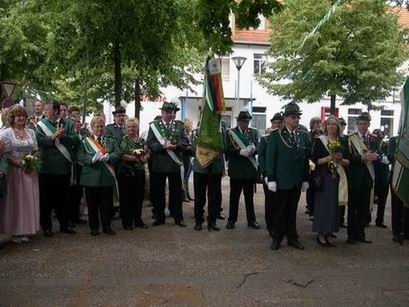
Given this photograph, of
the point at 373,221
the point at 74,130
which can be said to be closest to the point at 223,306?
the point at 74,130

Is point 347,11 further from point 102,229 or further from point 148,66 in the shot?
point 102,229

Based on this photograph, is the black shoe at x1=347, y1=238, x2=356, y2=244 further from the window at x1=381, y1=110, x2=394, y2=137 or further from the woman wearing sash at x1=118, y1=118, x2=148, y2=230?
the window at x1=381, y1=110, x2=394, y2=137

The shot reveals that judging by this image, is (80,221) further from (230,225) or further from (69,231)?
(230,225)

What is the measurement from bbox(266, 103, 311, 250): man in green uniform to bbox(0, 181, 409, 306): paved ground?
1.09 ft

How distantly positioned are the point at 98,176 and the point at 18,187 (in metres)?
1.12

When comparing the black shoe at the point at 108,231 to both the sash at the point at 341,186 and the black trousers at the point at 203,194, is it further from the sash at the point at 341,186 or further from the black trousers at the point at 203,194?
the sash at the point at 341,186

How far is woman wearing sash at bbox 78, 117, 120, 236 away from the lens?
795cm

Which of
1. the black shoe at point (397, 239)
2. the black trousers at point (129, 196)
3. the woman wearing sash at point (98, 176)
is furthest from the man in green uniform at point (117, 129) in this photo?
the black shoe at point (397, 239)

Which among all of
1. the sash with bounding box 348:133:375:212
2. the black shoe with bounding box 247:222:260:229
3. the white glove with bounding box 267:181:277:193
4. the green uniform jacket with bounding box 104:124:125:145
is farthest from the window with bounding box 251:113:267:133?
the white glove with bounding box 267:181:277:193

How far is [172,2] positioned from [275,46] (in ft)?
45.2

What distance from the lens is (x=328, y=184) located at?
759 centimetres

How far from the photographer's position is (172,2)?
10.1 m

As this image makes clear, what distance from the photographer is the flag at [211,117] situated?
329 inches

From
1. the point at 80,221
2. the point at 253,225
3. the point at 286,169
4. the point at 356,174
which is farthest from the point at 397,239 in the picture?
the point at 80,221
